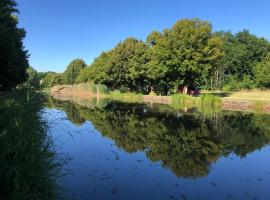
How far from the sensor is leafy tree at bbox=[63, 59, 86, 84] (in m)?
123

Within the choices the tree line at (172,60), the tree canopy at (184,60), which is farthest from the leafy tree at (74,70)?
the tree canopy at (184,60)

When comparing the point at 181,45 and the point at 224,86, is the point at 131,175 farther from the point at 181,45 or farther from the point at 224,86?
the point at 224,86

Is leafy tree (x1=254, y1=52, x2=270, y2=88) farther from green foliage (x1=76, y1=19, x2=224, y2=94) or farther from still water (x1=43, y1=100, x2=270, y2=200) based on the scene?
still water (x1=43, y1=100, x2=270, y2=200)

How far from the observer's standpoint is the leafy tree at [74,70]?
12306 centimetres

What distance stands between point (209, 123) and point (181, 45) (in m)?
25.1

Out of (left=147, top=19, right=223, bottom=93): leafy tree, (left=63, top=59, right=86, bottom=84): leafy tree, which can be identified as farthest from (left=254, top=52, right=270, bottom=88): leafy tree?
(left=63, top=59, right=86, bottom=84): leafy tree

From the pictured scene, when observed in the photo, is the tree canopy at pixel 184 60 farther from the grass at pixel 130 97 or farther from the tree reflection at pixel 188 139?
the tree reflection at pixel 188 139

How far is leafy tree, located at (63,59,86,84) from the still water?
4206 inches

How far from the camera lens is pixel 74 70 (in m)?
124

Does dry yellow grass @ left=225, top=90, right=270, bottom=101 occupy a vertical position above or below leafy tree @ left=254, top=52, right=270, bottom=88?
below

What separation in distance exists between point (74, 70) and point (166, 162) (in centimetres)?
11623

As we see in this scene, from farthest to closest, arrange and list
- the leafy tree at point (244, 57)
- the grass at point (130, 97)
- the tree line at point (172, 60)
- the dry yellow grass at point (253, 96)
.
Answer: the leafy tree at point (244, 57)
the grass at point (130, 97)
the dry yellow grass at point (253, 96)
the tree line at point (172, 60)

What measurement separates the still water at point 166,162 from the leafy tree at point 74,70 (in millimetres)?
106843

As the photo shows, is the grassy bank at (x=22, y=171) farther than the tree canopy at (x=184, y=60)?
No
